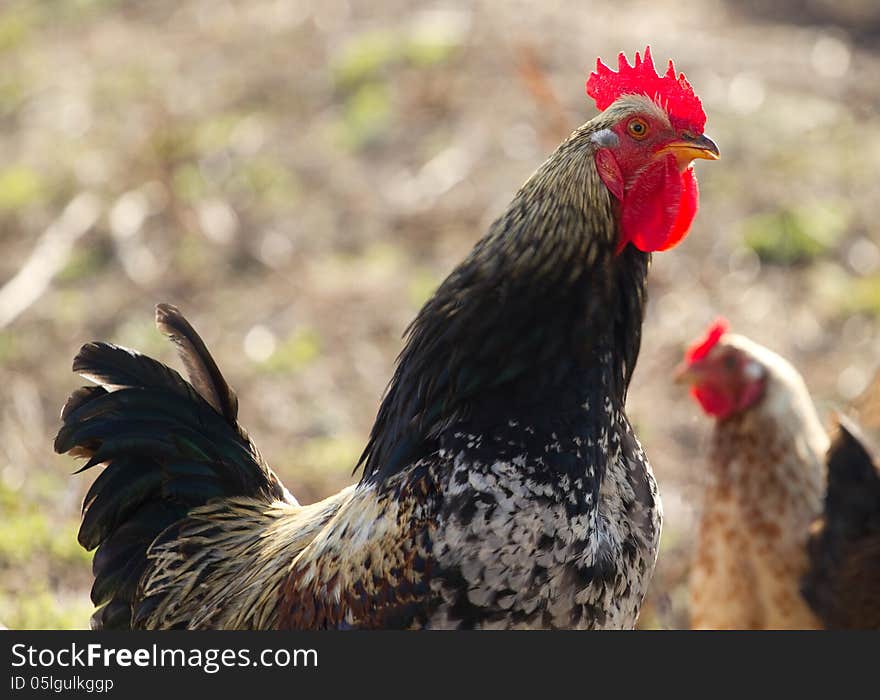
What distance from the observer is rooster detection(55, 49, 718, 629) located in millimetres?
3164

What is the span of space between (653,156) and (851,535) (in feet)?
6.51

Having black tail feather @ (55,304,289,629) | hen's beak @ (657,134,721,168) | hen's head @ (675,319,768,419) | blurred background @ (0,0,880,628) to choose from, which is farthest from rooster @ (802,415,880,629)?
black tail feather @ (55,304,289,629)

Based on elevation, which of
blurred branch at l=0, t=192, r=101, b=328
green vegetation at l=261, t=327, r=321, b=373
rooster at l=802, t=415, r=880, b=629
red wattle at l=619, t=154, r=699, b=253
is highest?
blurred branch at l=0, t=192, r=101, b=328

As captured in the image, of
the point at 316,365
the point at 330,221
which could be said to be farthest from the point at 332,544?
the point at 330,221

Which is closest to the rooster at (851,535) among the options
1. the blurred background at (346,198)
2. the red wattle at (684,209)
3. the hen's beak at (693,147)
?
the blurred background at (346,198)

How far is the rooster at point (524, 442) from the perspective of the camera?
3.16 meters

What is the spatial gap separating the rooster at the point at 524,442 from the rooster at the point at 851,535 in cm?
138

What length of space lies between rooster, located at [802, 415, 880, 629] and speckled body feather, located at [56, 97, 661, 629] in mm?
1370

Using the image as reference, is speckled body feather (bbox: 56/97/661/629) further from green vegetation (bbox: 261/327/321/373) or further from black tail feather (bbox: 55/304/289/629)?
green vegetation (bbox: 261/327/321/373)

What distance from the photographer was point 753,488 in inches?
200

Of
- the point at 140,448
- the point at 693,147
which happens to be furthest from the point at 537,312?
the point at 140,448

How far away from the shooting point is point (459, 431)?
132 inches

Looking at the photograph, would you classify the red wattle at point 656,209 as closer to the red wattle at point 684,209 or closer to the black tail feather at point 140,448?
the red wattle at point 684,209

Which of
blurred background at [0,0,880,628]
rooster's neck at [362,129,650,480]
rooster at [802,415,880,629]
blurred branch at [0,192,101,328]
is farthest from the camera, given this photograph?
blurred branch at [0,192,101,328]
